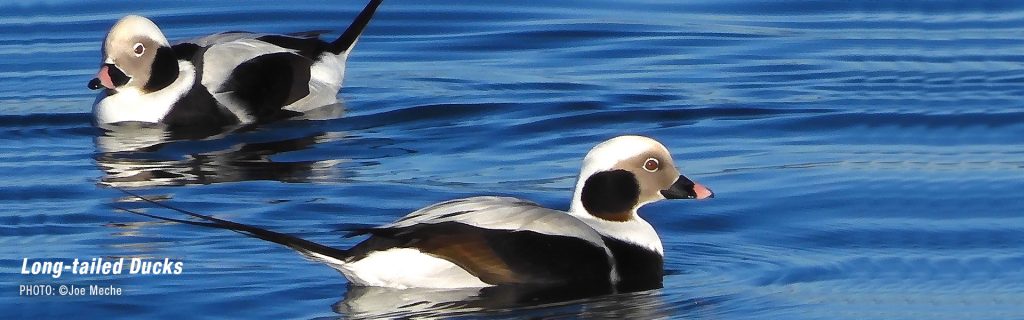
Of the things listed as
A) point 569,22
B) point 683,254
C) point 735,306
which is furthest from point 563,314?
point 569,22

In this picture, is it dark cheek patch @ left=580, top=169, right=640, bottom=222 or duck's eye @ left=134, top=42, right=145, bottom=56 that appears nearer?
dark cheek patch @ left=580, top=169, right=640, bottom=222

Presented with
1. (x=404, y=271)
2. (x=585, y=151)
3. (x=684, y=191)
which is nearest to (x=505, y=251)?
(x=404, y=271)

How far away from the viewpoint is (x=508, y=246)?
728 centimetres

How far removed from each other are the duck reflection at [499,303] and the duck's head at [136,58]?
3968mm

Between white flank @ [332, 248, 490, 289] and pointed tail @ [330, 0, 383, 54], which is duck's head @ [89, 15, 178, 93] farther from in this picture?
white flank @ [332, 248, 490, 289]

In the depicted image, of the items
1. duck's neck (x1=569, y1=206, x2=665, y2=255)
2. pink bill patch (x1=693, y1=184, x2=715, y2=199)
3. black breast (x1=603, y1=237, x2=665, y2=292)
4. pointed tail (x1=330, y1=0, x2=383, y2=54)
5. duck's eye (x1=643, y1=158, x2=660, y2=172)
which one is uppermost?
pointed tail (x1=330, y1=0, x2=383, y2=54)

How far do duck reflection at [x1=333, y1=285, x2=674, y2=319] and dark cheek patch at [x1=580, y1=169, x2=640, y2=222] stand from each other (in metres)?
0.37

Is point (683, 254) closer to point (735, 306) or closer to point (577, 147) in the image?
point (735, 306)

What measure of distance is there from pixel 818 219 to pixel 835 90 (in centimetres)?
290

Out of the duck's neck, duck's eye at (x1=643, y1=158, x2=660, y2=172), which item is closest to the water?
the duck's neck

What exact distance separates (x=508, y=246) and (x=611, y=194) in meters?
0.50

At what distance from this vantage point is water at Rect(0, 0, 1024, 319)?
7.36 m

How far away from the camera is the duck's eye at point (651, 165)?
302 inches

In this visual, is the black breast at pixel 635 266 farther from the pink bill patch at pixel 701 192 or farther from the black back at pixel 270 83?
the black back at pixel 270 83
